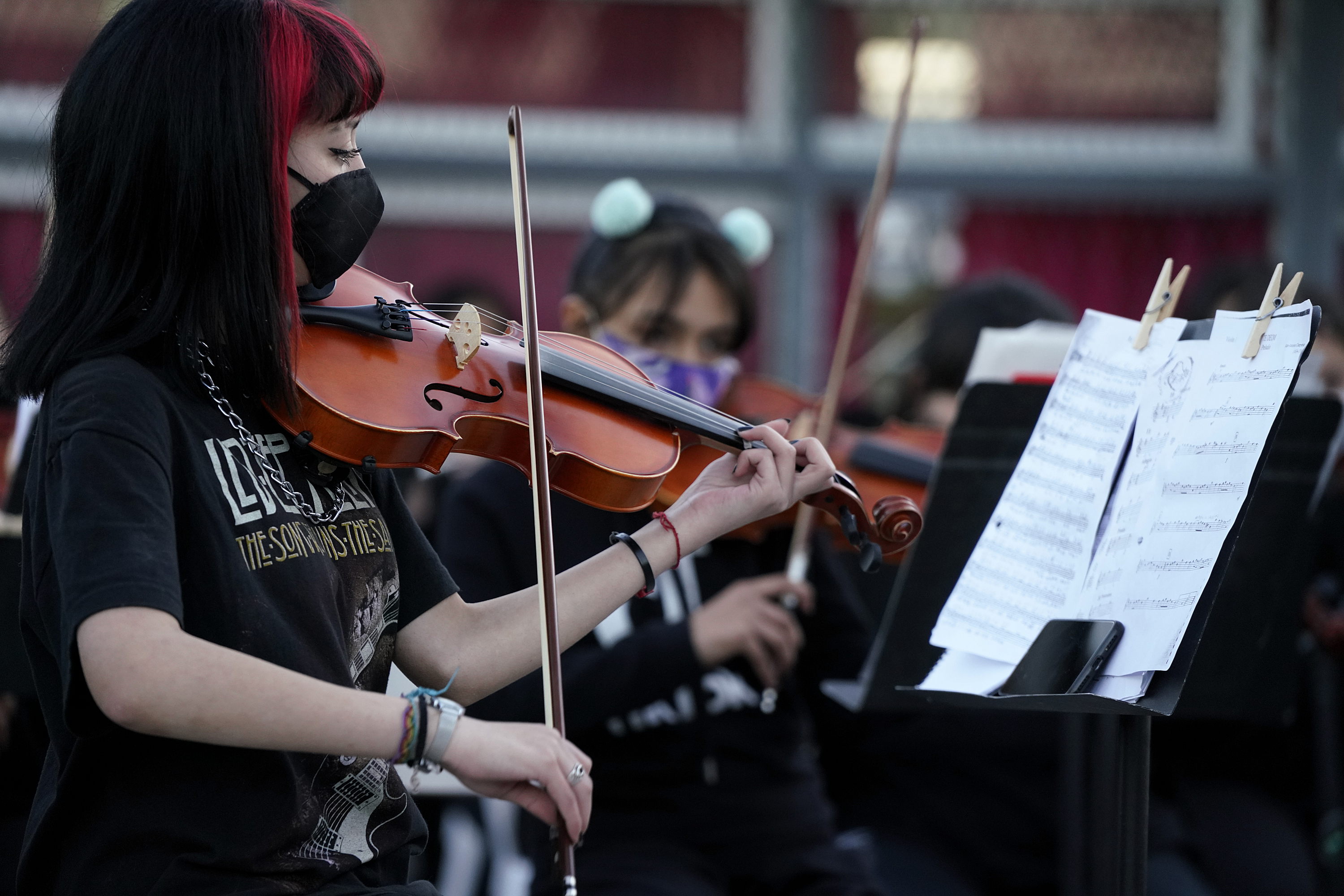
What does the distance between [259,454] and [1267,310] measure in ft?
3.01

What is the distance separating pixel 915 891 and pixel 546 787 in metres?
1.33

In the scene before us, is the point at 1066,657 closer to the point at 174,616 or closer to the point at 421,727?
the point at 421,727

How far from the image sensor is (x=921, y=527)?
1.50 metres

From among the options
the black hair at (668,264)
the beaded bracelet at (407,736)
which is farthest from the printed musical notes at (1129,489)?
the black hair at (668,264)

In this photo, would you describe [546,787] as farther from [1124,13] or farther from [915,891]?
[1124,13]

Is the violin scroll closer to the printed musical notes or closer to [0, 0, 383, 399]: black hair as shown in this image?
the printed musical notes

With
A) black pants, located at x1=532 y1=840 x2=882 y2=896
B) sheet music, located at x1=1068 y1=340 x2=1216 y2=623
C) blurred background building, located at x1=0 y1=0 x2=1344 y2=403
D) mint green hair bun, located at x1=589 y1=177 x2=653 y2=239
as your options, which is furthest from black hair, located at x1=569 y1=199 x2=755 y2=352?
blurred background building, located at x1=0 y1=0 x2=1344 y2=403

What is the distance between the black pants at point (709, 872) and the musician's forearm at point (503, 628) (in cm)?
51

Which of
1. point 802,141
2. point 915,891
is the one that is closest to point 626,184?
point 915,891

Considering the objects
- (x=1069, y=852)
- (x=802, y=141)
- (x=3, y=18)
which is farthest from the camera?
(x=802, y=141)

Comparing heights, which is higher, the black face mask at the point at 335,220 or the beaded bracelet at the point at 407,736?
the black face mask at the point at 335,220

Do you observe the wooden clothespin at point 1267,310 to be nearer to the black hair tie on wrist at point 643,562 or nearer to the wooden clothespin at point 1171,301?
the wooden clothespin at point 1171,301

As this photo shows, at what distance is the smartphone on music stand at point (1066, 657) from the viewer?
129cm

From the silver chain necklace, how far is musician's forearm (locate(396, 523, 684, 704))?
193 millimetres
